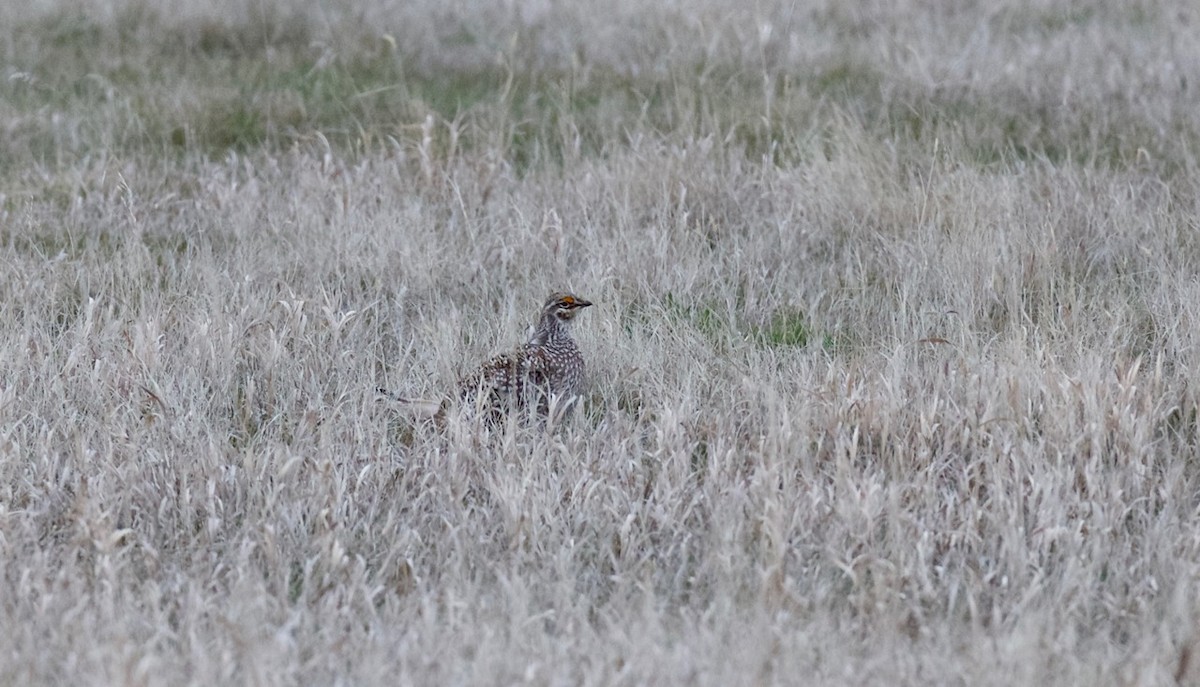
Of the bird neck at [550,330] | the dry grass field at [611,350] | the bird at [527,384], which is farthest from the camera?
the bird neck at [550,330]

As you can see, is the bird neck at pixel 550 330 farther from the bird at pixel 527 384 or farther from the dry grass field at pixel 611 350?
the dry grass field at pixel 611 350

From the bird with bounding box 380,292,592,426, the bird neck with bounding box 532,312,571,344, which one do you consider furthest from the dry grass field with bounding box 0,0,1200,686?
the bird neck with bounding box 532,312,571,344

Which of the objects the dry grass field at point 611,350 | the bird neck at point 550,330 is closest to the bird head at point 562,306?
the bird neck at point 550,330

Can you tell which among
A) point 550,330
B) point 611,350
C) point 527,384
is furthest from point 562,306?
point 527,384

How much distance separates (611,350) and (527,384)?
63 cm

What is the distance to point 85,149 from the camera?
7875 millimetres

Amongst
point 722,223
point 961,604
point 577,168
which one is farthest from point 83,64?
point 961,604

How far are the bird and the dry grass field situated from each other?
119 mm

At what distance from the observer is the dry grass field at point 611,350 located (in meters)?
3.68

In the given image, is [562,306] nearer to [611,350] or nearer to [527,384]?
[611,350]

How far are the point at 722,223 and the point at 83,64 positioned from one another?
457 cm

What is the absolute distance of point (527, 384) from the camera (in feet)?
16.5

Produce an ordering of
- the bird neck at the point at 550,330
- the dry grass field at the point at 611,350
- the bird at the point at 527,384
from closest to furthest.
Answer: the dry grass field at the point at 611,350 < the bird at the point at 527,384 < the bird neck at the point at 550,330

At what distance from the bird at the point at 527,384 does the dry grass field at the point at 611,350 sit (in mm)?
119
